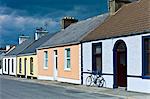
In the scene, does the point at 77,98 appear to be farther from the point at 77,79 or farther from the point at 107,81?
the point at 77,79

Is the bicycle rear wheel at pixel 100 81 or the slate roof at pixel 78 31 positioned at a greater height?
the slate roof at pixel 78 31

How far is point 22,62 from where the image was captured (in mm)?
42562

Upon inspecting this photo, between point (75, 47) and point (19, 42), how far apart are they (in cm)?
2780

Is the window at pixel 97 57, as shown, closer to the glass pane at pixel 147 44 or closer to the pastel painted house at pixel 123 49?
the pastel painted house at pixel 123 49

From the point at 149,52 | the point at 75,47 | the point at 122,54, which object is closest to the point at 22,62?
the point at 75,47

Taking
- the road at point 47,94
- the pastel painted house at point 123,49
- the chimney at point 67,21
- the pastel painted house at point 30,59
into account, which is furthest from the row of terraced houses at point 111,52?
the road at point 47,94

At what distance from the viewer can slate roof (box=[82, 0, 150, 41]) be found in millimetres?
20481

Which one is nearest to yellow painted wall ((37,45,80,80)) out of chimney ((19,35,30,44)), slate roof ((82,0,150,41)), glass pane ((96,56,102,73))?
slate roof ((82,0,150,41))

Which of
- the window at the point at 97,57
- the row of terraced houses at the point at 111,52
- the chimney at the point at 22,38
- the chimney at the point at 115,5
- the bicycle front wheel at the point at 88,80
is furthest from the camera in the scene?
the chimney at the point at 22,38

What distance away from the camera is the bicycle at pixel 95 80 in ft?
77.7

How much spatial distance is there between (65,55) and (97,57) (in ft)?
18.2

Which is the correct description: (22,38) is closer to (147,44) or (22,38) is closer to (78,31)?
(78,31)

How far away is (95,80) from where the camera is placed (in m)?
24.4

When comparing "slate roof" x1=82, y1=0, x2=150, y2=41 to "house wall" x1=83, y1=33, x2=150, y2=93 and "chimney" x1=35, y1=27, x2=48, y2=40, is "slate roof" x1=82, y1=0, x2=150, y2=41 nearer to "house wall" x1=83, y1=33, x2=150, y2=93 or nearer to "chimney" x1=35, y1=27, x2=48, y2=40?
"house wall" x1=83, y1=33, x2=150, y2=93
